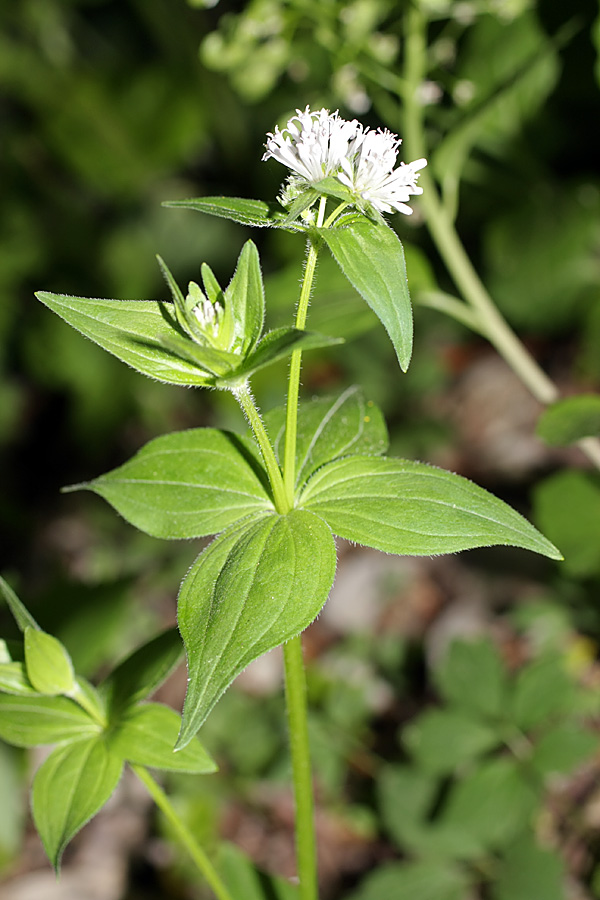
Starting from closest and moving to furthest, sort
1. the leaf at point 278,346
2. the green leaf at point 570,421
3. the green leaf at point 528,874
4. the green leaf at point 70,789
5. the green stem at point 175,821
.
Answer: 1. the leaf at point 278,346
2. the green leaf at point 70,789
3. the green stem at point 175,821
4. the green leaf at point 570,421
5. the green leaf at point 528,874

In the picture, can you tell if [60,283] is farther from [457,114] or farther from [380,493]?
[380,493]

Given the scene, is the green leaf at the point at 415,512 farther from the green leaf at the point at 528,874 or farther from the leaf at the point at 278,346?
the green leaf at the point at 528,874

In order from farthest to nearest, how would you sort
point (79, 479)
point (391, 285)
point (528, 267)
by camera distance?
point (79, 479), point (528, 267), point (391, 285)

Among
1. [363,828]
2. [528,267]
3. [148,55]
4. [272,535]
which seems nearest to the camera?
[272,535]

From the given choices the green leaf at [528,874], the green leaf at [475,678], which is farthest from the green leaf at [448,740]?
the green leaf at [528,874]

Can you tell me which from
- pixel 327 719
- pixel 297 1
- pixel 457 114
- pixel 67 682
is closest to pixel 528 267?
pixel 457 114

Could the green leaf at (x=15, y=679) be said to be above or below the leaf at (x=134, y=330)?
below
